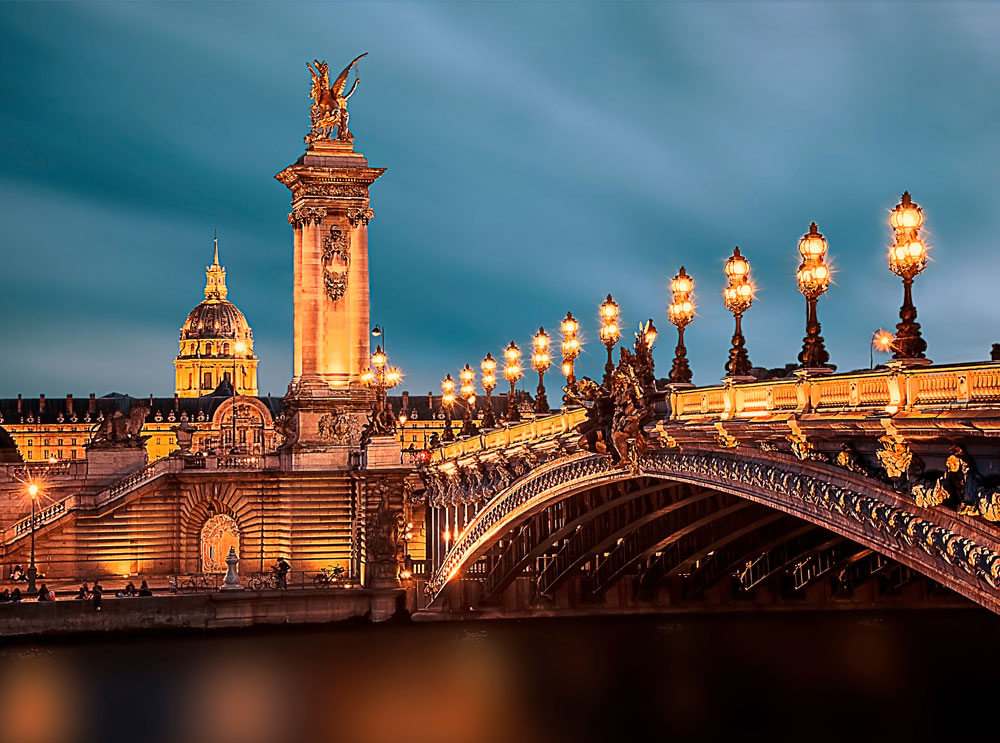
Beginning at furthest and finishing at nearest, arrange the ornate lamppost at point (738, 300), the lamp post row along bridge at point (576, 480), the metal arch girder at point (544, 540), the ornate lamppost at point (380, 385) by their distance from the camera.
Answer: the ornate lamppost at point (380, 385)
the metal arch girder at point (544, 540)
the ornate lamppost at point (738, 300)
the lamp post row along bridge at point (576, 480)

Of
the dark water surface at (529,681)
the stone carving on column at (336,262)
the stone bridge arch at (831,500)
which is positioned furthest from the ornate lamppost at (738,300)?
the stone carving on column at (336,262)

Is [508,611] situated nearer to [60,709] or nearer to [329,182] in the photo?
[60,709]

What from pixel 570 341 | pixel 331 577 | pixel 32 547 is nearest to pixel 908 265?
pixel 570 341

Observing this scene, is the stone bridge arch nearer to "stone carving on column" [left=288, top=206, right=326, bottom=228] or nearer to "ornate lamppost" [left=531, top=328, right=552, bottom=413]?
"ornate lamppost" [left=531, top=328, right=552, bottom=413]

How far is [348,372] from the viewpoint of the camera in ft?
276

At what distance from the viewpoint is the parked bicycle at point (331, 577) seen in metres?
69.4

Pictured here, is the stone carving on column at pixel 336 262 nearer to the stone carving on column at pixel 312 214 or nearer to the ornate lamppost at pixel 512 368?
the stone carving on column at pixel 312 214

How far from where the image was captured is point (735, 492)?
31.2 m

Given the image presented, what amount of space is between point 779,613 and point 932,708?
46.3 ft

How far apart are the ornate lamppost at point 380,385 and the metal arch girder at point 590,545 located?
17.8m

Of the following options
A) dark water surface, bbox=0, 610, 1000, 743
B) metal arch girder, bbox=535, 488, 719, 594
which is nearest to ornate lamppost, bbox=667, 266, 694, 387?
metal arch girder, bbox=535, 488, 719, 594

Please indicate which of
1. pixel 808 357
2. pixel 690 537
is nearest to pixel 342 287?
pixel 690 537

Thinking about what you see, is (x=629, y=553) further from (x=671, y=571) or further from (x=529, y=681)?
(x=529, y=681)

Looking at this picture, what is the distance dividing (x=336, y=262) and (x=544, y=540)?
104 feet
